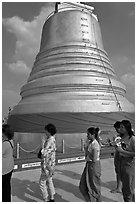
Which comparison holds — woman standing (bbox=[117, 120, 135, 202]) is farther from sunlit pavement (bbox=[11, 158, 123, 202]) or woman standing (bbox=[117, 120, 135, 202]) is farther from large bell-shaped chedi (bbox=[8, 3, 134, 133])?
large bell-shaped chedi (bbox=[8, 3, 134, 133])

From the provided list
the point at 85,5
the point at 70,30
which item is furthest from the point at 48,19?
the point at 85,5

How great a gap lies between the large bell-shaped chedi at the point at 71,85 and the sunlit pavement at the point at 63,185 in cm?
270

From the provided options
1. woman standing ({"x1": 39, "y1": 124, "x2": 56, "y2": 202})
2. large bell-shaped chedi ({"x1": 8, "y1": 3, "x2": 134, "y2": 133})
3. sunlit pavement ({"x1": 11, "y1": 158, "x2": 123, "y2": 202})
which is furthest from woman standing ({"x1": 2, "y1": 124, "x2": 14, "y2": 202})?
large bell-shaped chedi ({"x1": 8, "y1": 3, "x2": 134, "y2": 133})

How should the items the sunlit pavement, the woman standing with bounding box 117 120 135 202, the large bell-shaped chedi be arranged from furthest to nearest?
1. the large bell-shaped chedi
2. the sunlit pavement
3. the woman standing with bounding box 117 120 135 202

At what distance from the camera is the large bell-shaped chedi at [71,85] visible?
8.98 m

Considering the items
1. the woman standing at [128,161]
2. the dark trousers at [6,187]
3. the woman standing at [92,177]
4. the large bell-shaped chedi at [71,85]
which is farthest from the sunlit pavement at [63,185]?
the large bell-shaped chedi at [71,85]

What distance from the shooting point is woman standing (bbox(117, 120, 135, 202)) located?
292 centimetres

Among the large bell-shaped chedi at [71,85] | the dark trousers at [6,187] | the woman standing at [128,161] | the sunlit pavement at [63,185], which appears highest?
the large bell-shaped chedi at [71,85]

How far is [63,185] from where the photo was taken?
4621mm

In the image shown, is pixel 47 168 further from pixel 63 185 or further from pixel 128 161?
pixel 63 185

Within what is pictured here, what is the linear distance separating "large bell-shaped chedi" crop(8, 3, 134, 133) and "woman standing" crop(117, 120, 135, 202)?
5799 millimetres

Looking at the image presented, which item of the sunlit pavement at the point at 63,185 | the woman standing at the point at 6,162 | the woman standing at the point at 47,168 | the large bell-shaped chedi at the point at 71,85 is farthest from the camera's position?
the large bell-shaped chedi at the point at 71,85

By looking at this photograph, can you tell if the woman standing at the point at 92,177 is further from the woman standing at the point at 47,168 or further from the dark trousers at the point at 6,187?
the dark trousers at the point at 6,187

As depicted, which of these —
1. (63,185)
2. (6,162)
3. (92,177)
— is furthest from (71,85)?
(6,162)
